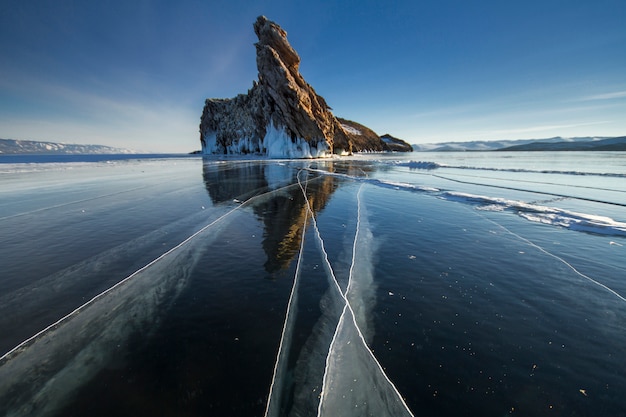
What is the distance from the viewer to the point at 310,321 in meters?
3.99

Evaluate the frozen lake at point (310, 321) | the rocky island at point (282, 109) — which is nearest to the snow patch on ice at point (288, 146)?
the rocky island at point (282, 109)

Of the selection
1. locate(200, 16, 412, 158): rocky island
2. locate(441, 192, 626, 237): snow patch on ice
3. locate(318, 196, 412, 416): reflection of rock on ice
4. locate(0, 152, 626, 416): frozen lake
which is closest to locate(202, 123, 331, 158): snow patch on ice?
locate(200, 16, 412, 158): rocky island

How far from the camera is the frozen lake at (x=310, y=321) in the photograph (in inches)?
108

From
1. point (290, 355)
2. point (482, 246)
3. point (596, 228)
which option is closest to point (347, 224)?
point (482, 246)

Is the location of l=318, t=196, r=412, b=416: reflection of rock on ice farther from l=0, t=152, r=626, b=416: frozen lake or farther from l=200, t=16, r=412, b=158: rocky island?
l=200, t=16, r=412, b=158: rocky island

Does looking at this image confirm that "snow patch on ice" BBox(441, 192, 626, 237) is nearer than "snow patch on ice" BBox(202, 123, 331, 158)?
Yes

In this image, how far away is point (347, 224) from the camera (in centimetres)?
948

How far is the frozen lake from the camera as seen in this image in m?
2.75

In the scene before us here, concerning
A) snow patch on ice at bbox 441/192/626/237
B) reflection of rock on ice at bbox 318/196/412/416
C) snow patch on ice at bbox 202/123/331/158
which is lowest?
reflection of rock on ice at bbox 318/196/412/416

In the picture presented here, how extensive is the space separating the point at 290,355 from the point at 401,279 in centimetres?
295

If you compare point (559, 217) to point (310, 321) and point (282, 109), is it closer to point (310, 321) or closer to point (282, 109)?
point (310, 321)

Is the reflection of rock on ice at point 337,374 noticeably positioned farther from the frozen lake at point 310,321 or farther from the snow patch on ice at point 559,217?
the snow patch on ice at point 559,217

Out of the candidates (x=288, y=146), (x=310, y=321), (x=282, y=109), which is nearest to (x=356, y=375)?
(x=310, y=321)

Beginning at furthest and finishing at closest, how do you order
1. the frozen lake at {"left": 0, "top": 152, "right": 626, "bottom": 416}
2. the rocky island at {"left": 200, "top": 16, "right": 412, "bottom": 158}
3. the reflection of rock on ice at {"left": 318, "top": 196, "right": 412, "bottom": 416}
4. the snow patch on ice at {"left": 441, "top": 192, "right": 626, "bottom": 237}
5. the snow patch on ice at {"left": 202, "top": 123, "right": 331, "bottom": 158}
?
the snow patch on ice at {"left": 202, "top": 123, "right": 331, "bottom": 158}, the rocky island at {"left": 200, "top": 16, "right": 412, "bottom": 158}, the snow patch on ice at {"left": 441, "top": 192, "right": 626, "bottom": 237}, the frozen lake at {"left": 0, "top": 152, "right": 626, "bottom": 416}, the reflection of rock on ice at {"left": 318, "top": 196, "right": 412, "bottom": 416}
